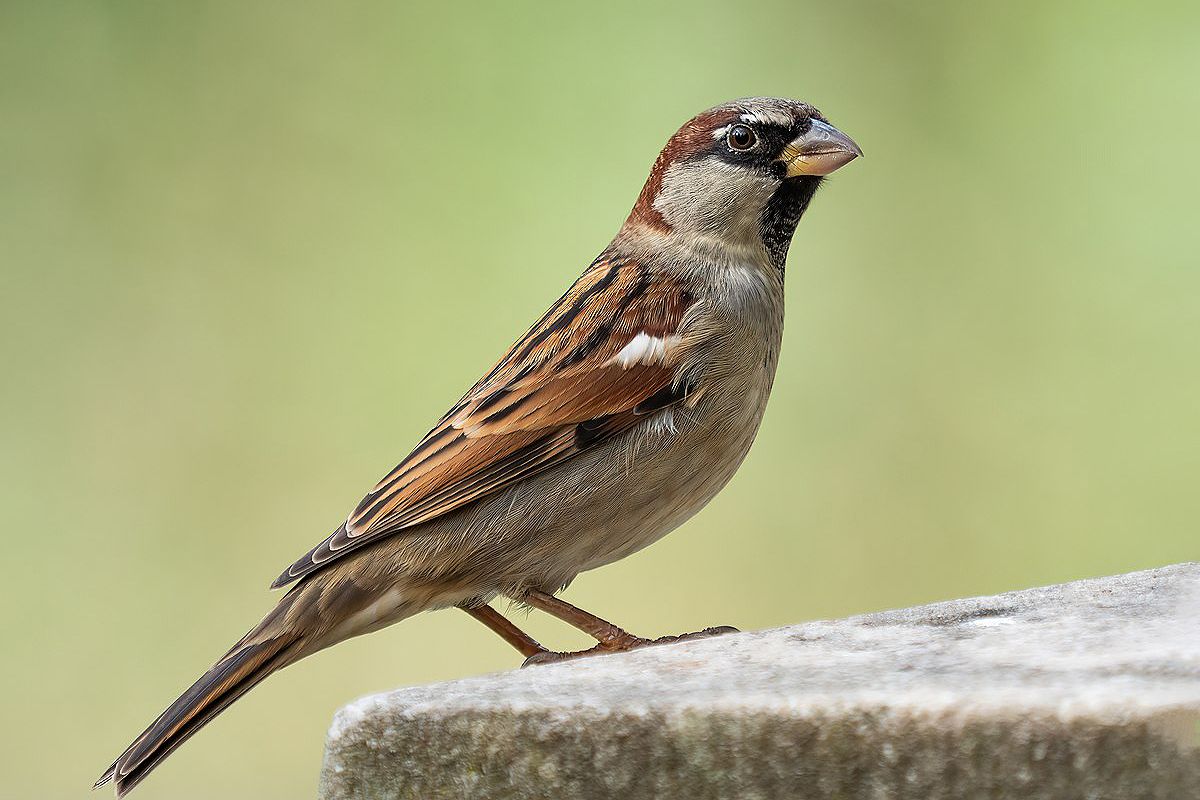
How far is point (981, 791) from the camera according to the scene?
4.25 ft

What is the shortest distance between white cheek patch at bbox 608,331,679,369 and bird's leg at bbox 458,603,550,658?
0.52m

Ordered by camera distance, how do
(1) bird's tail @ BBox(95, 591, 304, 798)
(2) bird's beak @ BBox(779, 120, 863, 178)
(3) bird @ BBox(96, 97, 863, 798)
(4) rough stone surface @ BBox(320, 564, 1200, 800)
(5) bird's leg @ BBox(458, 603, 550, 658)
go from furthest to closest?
(2) bird's beak @ BBox(779, 120, 863, 178) → (5) bird's leg @ BBox(458, 603, 550, 658) → (3) bird @ BBox(96, 97, 863, 798) → (1) bird's tail @ BBox(95, 591, 304, 798) → (4) rough stone surface @ BBox(320, 564, 1200, 800)

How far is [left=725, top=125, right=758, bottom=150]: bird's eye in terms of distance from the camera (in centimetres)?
255

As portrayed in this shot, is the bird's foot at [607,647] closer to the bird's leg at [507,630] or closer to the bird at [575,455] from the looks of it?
the bird at [575,455]

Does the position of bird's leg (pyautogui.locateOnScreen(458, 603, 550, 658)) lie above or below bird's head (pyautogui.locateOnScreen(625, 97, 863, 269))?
below

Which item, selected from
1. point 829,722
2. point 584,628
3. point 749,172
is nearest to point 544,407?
point 584,628

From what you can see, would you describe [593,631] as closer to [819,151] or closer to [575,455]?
[575,455]

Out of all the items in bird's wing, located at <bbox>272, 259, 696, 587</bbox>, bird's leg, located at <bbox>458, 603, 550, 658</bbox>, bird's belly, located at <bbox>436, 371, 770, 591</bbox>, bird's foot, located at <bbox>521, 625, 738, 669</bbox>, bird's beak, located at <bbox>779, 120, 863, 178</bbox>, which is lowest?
bird's foot, located at <bbox>521, 625, 738, 669</bbox>

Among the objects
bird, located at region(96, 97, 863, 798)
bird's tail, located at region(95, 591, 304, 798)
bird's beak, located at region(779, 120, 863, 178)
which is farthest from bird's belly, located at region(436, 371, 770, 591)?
bird's beak, located at region(779, 120, 863, 178)

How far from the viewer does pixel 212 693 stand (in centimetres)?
207

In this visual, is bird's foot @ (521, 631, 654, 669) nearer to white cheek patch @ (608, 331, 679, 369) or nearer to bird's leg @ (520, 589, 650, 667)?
bird's leg @ (520, 589, 650, 667)

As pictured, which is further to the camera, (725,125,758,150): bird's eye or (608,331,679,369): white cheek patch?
(725,125,758,150): bird's eye

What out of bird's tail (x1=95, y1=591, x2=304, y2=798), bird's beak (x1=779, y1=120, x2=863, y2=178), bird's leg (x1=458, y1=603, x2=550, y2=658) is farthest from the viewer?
bird's beak (x1=779, y1=120, x2=863, y2=178)

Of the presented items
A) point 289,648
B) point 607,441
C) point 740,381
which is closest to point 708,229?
point 740,381
